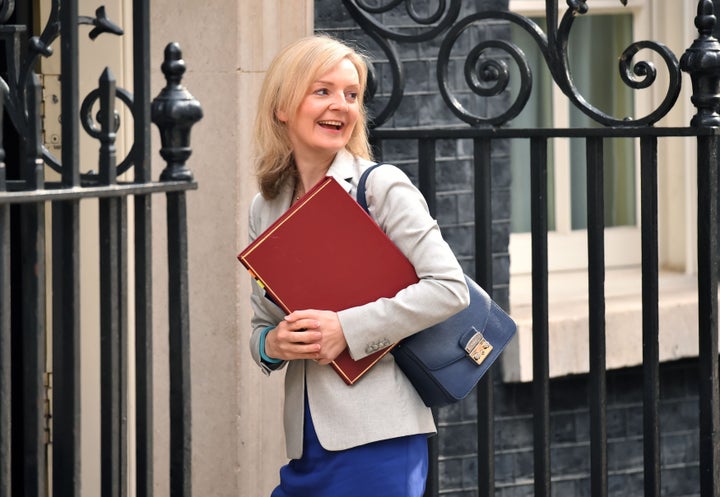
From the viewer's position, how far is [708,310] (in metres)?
3.78

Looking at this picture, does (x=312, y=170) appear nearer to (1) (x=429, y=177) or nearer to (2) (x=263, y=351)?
(2) (x=263, y=351)

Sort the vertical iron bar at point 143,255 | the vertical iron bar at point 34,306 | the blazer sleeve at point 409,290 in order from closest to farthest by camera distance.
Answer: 1. the vertical iron bar at point 34,306
2. the vertical iron bar at point 143,255
3. the blazer sleeve at point 409,290

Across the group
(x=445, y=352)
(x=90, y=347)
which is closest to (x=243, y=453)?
(x=90, y=347)

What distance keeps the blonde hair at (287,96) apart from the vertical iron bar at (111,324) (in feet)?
2.18

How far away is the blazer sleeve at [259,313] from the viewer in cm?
342

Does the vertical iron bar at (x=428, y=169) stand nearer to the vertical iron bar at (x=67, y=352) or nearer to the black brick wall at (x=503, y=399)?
the black brick wall at (x=503, y=399)

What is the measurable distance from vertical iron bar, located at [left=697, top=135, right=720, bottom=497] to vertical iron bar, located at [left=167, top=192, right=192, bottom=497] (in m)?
1.47

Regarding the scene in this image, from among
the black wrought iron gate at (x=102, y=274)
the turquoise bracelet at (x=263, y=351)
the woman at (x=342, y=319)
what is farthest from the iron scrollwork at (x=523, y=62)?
the black wrought iron gate at (x=102, y=274)

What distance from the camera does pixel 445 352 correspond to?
131 inches

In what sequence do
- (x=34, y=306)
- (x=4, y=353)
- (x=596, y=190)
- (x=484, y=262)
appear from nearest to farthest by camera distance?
(x=4, y=353) → (x=34, y=306) → (x=596, y=190) → (x=484, y=262)

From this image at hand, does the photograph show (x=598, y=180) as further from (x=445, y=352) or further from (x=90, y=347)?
(x=90, y=347)

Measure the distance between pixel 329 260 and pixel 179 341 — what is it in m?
0.44

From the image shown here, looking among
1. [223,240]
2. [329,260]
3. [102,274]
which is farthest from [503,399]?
[102,274]

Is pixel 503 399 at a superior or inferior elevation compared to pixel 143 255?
inferior
